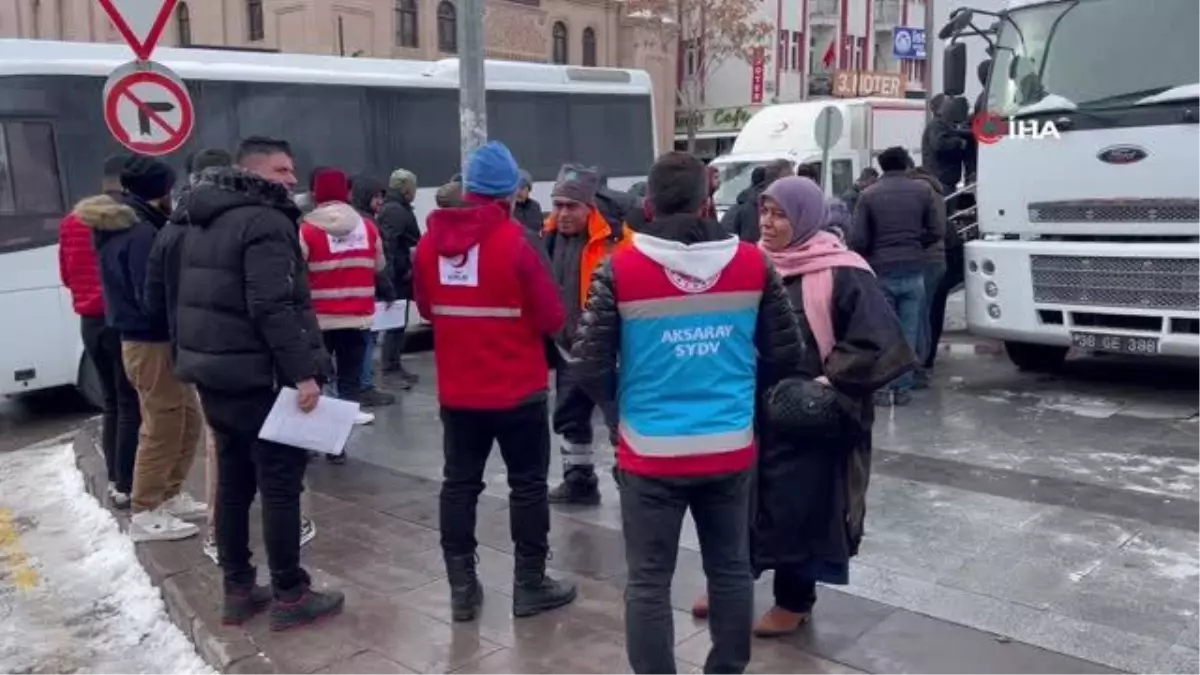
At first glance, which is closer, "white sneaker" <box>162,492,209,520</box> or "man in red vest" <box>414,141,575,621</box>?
"man in red vest" <box>414,141,575,621</box>

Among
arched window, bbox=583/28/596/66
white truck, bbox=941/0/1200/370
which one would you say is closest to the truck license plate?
white truck, bbox=941/0/1200/370

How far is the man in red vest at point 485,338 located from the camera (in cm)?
453

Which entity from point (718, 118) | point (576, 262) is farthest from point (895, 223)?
point (718, 118)

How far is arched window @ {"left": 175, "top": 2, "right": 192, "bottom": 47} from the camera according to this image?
32.0 meters

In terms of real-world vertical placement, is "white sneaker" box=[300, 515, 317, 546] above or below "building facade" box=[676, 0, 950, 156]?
below

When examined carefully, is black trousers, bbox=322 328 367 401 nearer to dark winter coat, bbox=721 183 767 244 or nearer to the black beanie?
the black beanie

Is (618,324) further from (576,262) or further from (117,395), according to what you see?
(117,395)

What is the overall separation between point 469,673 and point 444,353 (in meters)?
1.23

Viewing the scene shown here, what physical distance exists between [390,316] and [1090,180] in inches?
220

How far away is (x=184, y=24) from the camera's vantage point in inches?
1278

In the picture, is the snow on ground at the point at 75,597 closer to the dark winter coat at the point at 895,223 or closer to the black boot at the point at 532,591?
the black boot at the point at 532,591

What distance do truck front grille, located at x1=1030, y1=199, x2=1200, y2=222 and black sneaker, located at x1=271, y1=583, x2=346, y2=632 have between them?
21.9 ft

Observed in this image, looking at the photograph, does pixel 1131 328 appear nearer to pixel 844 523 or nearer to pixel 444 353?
pixel 844 523

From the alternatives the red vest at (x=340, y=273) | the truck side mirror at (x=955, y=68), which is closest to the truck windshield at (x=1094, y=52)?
the truck side mirror at (x=955, y=68)
